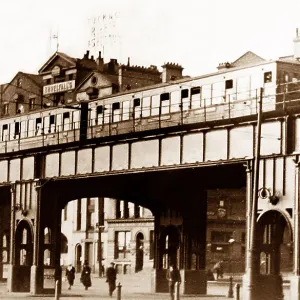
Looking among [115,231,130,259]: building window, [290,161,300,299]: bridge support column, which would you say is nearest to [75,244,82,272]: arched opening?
[115,231,130,259]: building window

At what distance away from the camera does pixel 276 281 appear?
3231 centimetres

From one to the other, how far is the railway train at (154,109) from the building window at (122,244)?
15852 mm

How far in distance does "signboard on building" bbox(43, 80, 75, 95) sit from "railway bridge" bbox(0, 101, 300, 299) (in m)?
47.1

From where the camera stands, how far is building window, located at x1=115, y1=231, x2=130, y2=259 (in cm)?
8050

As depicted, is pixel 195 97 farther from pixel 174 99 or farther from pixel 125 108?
pixel 125 108

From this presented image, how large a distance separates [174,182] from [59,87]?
59.9 metres

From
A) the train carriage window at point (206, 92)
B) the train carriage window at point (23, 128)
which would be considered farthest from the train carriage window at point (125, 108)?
the train carriage window at point (23, 128)

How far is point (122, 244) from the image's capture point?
267 ft

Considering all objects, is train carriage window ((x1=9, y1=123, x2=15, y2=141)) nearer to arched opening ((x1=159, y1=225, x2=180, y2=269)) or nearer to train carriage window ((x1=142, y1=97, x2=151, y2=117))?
train carriage window ((x1=142, y1=97, x2=151, y2=117))

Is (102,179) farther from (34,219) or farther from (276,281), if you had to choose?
(276,281)

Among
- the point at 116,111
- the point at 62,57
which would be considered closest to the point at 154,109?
the point at 116,111

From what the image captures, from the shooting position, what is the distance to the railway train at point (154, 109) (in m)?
49.8

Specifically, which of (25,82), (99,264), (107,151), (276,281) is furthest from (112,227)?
(276,281)

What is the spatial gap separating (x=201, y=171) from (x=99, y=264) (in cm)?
4212
